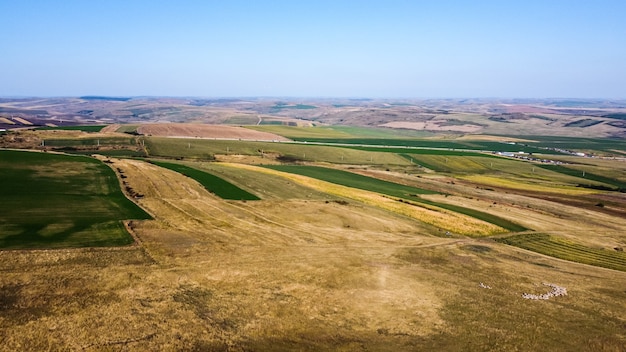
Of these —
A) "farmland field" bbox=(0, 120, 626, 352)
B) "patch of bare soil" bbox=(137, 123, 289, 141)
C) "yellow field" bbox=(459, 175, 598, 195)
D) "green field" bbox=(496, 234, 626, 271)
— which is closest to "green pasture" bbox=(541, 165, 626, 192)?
"yellow field" bbox=(459, 175, 598, 195)

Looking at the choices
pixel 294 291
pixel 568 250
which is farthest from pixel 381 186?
pixel 294 291

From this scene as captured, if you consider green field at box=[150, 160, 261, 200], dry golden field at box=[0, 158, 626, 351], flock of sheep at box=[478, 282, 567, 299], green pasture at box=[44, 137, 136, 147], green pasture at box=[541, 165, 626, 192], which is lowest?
green pasture at box=[541, 165, 626, 192]

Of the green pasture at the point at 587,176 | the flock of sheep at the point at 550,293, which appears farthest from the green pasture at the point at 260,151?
the flock of sheep at the point at 550,293

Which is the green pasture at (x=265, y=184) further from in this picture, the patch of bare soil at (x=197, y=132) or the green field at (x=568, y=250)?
the patch of bare soil at (x=197, y=132)

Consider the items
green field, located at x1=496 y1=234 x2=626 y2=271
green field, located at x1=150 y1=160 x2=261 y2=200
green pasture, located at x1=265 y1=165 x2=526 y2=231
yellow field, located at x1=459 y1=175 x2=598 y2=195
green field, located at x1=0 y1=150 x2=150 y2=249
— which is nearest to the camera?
green field, located at x1=0 y1=150 x2=150 y2=249

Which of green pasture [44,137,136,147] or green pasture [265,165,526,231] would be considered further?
green pasture [44,137,136,147]

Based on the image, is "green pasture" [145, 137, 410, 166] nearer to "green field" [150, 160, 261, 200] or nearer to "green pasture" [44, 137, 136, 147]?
"green pasture" [44, 137, 136, 147]

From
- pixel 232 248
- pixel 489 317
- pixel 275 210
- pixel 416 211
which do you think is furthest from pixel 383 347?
pixel 416 211
